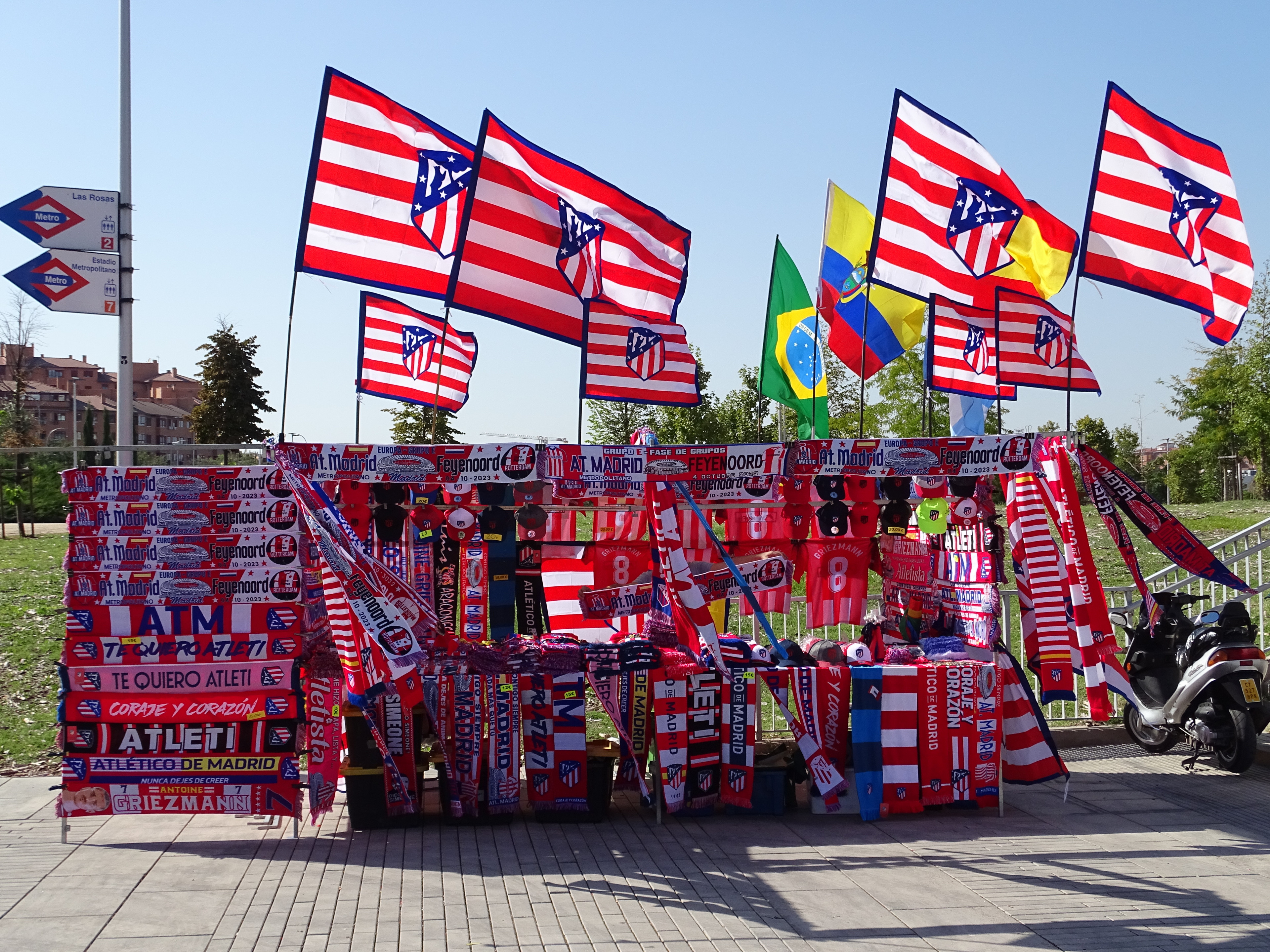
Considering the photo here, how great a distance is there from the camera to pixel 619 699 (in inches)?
307

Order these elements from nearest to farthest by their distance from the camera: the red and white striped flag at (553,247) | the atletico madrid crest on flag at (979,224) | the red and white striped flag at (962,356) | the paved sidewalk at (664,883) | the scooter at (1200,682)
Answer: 1. the paved sidewalk at (664,883)
2. the scooter at (1200,682)
3. the red and white striped flag at (553,247)
4. the atletico madrid crest on flag at (979,224)
5. the red and white striped flag at (962,356)

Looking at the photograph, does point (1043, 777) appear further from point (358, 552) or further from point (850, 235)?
point (850, 235)

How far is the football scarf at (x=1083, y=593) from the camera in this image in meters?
7.85

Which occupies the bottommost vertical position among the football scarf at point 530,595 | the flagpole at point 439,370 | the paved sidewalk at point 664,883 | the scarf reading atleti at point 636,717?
the paved sidewalk at point 664,883

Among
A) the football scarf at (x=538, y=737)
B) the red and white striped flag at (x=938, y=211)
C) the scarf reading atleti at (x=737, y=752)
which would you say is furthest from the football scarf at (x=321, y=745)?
the red and white striped flag at (x=938, y=211)

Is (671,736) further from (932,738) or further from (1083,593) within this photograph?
(1083,593)

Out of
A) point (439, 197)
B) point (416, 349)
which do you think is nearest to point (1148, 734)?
point (416, 349)

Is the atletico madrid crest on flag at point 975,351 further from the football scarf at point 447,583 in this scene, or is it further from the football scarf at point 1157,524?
the football scarf at point 447,583

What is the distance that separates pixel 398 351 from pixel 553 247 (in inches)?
79.9

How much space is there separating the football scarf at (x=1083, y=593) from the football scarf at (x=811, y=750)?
1.95 m

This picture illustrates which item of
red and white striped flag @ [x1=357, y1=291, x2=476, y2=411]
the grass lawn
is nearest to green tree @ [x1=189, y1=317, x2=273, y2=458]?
the grass lawn

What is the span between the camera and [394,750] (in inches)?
293

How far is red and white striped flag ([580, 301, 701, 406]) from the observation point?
29.2 feet

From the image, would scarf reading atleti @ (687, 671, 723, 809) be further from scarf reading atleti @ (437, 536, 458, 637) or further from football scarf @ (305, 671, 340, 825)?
football scarf @ (305, 671, 340, 825)
